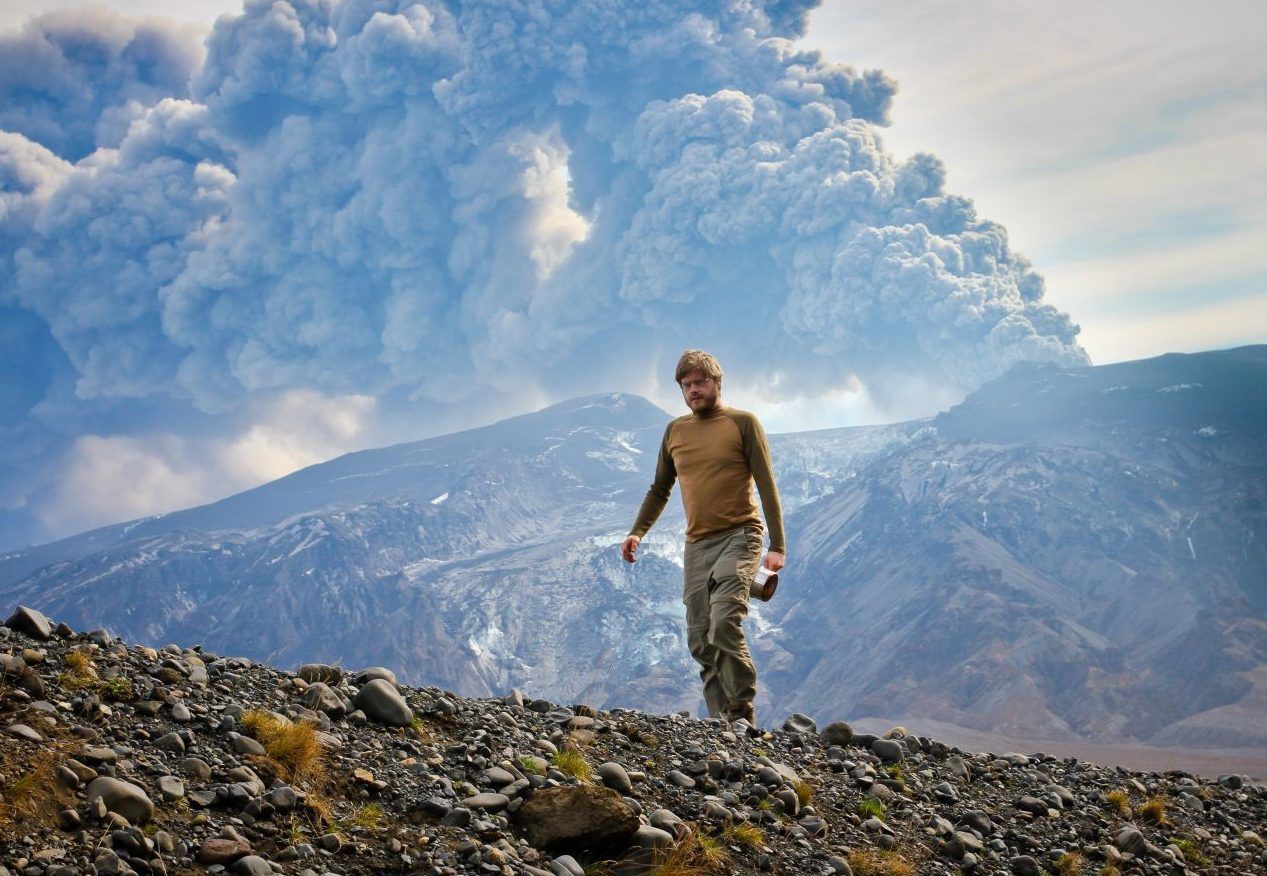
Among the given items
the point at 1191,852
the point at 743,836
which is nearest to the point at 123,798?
the point at 743,836

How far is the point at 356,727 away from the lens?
7383 millimetres

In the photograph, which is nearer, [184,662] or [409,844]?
[409,844]

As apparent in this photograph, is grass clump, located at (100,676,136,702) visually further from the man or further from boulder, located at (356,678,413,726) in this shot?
the man

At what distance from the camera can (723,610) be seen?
9422 mm

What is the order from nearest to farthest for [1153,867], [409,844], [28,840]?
[28,840]
[409,844]
[1153,867]

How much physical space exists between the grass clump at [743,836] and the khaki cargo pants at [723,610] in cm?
265

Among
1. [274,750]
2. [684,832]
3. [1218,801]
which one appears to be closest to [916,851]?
[684,832]

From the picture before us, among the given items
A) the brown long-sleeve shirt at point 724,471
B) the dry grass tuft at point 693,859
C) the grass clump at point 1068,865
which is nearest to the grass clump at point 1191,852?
the grass clump at point 1068,865

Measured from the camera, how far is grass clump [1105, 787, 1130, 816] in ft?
30.6

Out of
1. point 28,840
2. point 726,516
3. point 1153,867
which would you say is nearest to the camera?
point 28,840

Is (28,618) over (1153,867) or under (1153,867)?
over

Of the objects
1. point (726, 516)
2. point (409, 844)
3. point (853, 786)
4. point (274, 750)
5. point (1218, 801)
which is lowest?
point (1218, 801)

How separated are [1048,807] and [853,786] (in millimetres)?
1833

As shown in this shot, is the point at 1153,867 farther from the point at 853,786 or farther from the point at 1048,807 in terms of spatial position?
the point at 853,786
